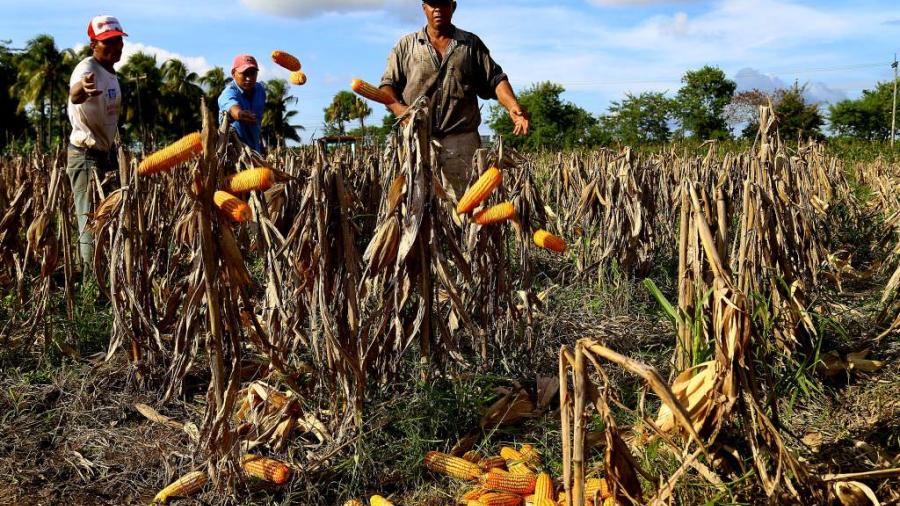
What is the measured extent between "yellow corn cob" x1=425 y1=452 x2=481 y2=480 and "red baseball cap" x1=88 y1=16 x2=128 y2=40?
149 inches

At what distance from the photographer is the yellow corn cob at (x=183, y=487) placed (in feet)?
9.11

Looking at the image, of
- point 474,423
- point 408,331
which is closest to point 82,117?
point 408,331

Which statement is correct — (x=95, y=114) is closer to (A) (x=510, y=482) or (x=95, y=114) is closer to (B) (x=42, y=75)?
(A) (x=510, y=482)

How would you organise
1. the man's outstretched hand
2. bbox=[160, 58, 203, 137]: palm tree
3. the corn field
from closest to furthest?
the corn field, the man's outstretched hand, bbox=[160, 58, 203, 137]: palm tree

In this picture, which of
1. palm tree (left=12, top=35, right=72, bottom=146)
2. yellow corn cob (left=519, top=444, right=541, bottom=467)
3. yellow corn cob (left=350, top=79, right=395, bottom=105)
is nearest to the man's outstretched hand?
yellow corn cob (left=350, top=79, right=395, bottom=105)

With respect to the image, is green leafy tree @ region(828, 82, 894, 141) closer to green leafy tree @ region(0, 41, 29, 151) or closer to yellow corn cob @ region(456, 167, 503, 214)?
green leafy tree @ region(0, 41, 29, 151)

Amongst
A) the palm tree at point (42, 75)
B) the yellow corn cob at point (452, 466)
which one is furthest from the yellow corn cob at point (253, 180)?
the palm tree at point (42, 75)

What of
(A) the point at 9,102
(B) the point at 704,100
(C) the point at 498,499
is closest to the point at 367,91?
(C) the point at 498,499

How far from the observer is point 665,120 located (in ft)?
220

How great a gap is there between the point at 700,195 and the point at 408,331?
133 centimetres

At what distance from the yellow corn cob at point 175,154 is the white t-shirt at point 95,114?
2.92 metres

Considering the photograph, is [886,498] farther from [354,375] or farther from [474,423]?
[354,375]

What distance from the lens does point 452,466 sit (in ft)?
9.31

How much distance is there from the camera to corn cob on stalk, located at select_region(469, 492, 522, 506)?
254 cm
